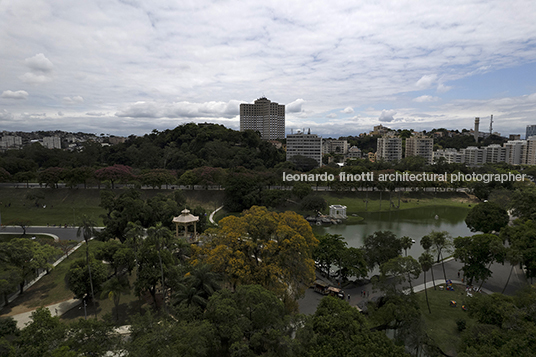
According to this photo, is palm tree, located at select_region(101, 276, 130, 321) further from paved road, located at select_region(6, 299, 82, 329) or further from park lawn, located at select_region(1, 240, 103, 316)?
park lawn, located at select_region(1, 240, 103, 316)

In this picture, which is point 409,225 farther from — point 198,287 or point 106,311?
point 106,311

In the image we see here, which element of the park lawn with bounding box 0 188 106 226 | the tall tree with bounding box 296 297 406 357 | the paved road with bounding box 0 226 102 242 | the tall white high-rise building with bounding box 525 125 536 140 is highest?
the tall white high-rise building with bounding box 525 125 536 140

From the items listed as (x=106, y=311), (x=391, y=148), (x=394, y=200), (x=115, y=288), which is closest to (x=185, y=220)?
(x=106, y=311)

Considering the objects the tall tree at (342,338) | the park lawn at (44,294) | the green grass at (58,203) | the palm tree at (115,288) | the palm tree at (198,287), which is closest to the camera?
the tall tree at (342,338)

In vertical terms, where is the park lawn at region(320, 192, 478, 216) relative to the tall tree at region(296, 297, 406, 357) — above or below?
below

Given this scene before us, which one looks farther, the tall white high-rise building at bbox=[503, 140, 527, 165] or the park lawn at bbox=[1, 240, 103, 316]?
the tall white high-rise building at bbox=[503, 140, 527, 165]

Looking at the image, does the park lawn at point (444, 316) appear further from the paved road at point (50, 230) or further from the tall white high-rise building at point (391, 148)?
the tall white high-rise building at point (391, 148)

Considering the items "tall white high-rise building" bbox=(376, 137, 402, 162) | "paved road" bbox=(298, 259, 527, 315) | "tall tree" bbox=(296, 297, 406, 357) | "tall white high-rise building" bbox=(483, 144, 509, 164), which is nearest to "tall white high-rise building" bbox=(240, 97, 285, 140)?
"tall white high-rise building" bbox=(376, 137, 402, 162)

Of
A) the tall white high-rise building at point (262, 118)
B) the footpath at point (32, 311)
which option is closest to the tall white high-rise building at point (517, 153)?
the tall white high-rise building at point (262, 118)
